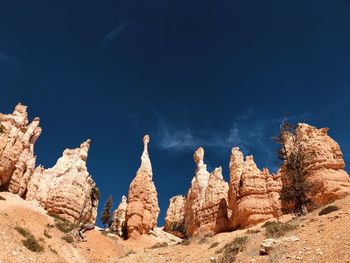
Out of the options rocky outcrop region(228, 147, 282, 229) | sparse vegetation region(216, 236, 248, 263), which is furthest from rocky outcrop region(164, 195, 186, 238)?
sparse vegetation region(216, 236, 248, 263)

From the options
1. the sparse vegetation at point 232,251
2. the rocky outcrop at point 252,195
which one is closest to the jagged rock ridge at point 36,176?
the rocky outcrop at point 252,195

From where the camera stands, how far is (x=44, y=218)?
42.8m

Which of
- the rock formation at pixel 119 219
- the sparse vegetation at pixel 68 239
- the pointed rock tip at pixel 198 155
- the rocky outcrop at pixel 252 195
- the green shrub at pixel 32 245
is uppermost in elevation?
the pointed rock tip at pixel 198 155

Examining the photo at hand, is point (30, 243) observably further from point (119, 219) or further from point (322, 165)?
point (119, 219)

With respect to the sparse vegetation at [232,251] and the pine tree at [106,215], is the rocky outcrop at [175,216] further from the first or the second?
the sparse vegetation at [232,251]

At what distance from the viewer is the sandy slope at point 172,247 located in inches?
585

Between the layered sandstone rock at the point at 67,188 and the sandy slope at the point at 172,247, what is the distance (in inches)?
226

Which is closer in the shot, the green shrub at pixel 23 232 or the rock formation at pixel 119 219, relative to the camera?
the green shrub at pixel 23 232

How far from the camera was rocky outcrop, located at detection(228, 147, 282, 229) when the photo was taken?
40.4 metres

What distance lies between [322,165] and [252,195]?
8.95 meters

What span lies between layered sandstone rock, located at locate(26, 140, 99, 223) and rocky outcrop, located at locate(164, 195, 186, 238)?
19301mm

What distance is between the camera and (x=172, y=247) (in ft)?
93.5

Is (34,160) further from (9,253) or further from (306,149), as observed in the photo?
(306,149)

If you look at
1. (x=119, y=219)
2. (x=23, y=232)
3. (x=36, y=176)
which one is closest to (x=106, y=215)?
(x=119, y=219)
